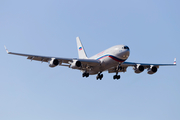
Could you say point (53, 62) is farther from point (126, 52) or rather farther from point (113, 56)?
point (126, 52)

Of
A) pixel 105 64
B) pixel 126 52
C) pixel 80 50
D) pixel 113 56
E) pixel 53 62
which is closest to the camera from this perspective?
pixel 126 52

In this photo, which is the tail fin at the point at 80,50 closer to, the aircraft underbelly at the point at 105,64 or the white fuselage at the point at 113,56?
the aircraft underbelly at the point at 105,64

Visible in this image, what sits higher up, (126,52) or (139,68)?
(126,52)

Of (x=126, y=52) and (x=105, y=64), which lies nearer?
(x=126, y=52)

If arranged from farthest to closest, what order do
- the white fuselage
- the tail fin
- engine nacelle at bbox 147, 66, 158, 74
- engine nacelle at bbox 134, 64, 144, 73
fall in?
the tail fin, engine nacelle at bbox 147, 66, 158, 74, engine nacelle at bbox 134, 64, 144, 73, the white fuselage

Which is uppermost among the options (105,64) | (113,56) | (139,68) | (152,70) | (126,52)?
(126,52)

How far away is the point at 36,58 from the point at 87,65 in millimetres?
9446

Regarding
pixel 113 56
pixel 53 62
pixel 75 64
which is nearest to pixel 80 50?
pixel 75 64

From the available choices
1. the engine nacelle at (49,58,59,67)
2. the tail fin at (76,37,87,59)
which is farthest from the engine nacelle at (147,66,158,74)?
the engine nacelle at (49,58,59,67)

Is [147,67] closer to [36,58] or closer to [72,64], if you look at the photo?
[72,64]

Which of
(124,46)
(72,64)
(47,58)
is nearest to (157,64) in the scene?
(124,46)

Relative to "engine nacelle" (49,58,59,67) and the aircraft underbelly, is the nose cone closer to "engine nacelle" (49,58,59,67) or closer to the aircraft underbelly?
the aircraft underbelly

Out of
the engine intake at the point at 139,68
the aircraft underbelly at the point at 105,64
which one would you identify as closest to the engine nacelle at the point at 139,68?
the engine intake at the point at 139,68

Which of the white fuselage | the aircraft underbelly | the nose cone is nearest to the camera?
the nose cone
